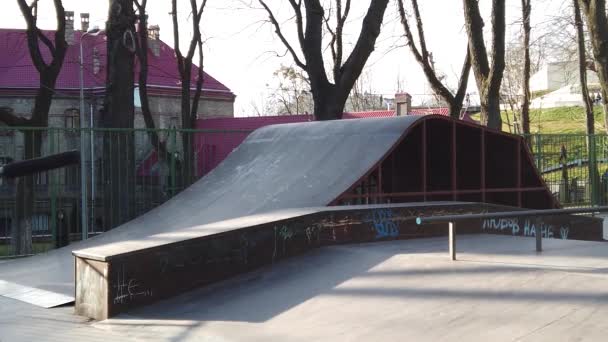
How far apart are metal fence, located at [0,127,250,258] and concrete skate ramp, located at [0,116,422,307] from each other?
3.10 feet

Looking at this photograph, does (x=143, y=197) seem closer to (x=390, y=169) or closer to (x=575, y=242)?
(x=390, y=169)

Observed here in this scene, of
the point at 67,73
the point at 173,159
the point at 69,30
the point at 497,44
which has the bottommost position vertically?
the point at 173,159

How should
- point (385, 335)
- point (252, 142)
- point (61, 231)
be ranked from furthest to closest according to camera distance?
point (252, 142) → point (61, 231) → point (385, 335)

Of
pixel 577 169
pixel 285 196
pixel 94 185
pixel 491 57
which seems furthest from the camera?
pixel 577 169

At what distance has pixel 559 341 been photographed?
198 inches

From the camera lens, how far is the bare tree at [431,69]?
22016 millimetres

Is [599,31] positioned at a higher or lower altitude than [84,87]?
lower

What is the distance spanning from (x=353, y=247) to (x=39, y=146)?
22.6 ft

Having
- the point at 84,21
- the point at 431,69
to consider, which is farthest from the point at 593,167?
the point at 84,21

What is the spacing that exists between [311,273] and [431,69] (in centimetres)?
1655

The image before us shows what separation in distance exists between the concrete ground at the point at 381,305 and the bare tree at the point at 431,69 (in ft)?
46.3

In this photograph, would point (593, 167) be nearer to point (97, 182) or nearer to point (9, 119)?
point (97, 182)

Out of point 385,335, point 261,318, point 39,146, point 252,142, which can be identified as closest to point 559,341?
point 385,335

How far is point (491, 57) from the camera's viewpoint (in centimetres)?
1723
